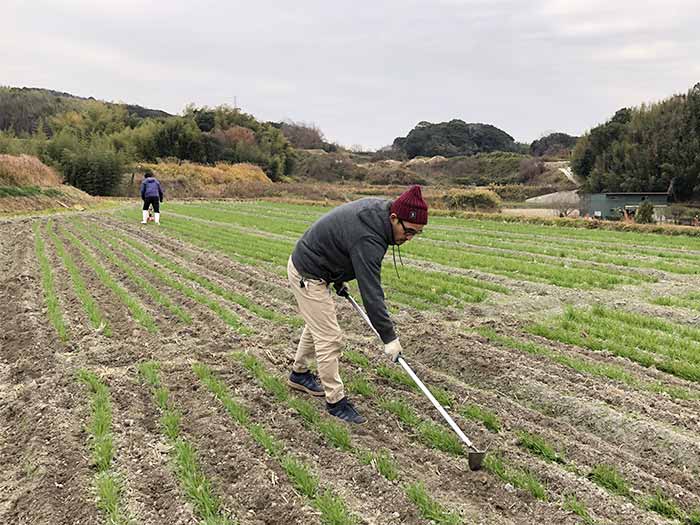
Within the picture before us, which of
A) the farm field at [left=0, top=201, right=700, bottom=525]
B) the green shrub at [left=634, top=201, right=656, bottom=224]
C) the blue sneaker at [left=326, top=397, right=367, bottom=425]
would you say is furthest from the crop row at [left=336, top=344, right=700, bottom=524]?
the green shrub at [left=634, top=201, right=656, bottom=224]

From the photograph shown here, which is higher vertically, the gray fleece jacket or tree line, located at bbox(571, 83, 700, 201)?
tree line, located at bbox(571, 83, 700, 201)

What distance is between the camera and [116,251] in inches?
548

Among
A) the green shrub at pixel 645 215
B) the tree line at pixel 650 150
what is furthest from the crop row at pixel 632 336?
the tree line at pixel 650 150

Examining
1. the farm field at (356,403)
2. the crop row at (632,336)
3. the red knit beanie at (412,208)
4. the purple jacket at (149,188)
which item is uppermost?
the red knit beanie at (412,208)

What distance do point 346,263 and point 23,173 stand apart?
30598 mm

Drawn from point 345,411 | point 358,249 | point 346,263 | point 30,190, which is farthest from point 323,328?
point 30,190

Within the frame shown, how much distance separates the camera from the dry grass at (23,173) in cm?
2815

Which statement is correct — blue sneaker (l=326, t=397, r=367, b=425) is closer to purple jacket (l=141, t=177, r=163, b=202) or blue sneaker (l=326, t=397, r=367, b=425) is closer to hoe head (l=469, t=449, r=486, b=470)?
hoe head (l=469, t=449, r=486, b=470)

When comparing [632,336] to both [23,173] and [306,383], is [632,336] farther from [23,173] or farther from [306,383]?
[23,173]

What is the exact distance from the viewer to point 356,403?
5.26 m

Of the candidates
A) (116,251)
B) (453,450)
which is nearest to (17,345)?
(453,450)

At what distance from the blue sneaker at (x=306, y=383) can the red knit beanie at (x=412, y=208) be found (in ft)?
7.00

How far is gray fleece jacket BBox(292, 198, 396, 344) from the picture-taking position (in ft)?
14.3

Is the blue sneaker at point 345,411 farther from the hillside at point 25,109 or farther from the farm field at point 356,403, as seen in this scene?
the hillside at point 25,109
